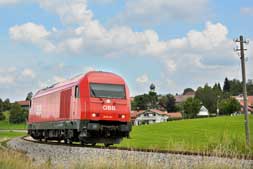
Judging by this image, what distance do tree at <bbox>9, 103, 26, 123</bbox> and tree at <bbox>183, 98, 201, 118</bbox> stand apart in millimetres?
43003

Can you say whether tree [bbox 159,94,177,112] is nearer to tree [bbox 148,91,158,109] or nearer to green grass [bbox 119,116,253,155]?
tree [bbox 148,91,158,109]

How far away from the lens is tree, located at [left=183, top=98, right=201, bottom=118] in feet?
393

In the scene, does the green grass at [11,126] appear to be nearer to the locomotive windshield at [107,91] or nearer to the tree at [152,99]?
the tree at [152,99]

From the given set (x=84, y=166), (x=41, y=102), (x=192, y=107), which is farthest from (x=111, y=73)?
(x=192, y=107)

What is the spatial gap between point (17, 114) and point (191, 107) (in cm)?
4596

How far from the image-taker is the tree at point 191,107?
119875mm

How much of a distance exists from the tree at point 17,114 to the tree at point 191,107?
43003 millimetres

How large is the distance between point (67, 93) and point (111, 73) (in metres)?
2.56

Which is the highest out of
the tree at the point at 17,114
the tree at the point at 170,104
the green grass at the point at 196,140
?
the tree at the point at 170,104

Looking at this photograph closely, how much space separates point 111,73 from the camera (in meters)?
24.0

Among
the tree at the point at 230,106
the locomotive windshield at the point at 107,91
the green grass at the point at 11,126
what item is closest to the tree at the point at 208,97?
the tree at the point at 230,106

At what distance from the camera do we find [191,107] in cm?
12144

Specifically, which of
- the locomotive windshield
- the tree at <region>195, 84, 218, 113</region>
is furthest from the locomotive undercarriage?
the tree at <region>195, 84, 218, 113</region>

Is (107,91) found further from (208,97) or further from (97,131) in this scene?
(208,97)
